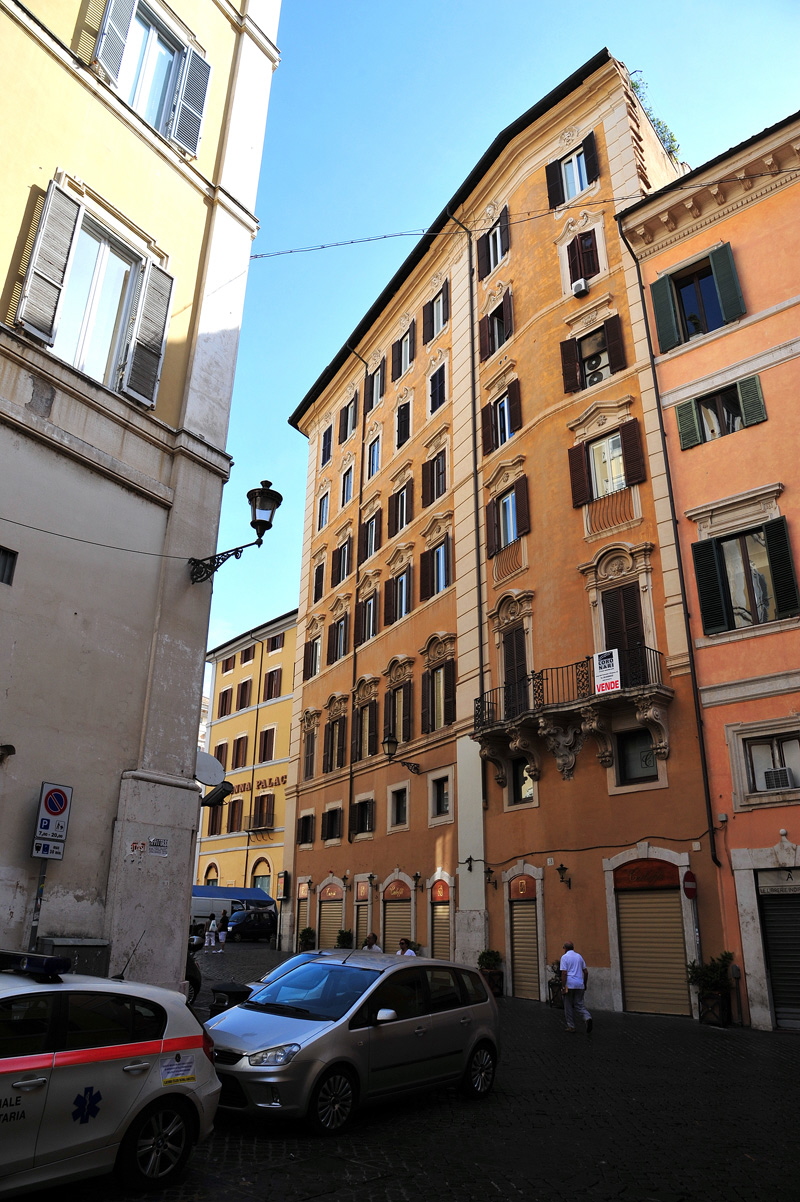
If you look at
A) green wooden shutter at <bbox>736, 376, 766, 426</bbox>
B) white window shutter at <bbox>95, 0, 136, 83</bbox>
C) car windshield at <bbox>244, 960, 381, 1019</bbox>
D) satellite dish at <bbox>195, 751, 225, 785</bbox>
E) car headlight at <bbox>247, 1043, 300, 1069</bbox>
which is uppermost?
white window shutter at <bbox>95, 0, 136, 83</bbox>

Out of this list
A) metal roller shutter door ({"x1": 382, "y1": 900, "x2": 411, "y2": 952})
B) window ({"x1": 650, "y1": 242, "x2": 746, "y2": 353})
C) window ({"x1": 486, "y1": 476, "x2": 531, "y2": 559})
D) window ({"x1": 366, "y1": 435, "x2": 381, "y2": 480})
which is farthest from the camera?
window ({"x1": 366, "y1": 435, "x2": 381, "y2": 480})

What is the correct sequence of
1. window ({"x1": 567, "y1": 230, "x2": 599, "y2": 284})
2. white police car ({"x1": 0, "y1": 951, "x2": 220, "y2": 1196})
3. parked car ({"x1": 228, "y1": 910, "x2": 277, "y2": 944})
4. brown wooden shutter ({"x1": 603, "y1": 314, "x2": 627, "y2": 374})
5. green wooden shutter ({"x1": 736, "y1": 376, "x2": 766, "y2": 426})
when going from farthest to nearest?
parked car ({"x1": 228, "y1": 910, "x2": 277, "y2": 944}), window ({"x1": 567, "y1": 230, "x2": 599, "y2": 284}), brown wooden shutter ({"x1": 603, "y1": 314, "x2": 627, "y2": 374}), green wooden shutter ({"x1": 736, "y1": 376, "x2": 766, "y2": 426}), white police car ({"x1": 0, "y1": 951, "x2": 220, "y2": 1196})

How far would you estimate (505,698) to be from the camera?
21375 mm

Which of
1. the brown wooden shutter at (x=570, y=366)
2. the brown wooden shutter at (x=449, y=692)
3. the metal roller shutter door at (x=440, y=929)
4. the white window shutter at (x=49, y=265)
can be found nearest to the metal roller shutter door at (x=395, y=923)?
the metal roller shutter door at (x=440, y=929)

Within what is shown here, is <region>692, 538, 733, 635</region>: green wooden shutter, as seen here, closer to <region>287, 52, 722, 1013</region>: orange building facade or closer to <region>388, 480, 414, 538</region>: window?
<region>287, 52, 722, 1013</region>: orange building facade

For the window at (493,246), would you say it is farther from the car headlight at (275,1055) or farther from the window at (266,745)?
the window at (266,745)

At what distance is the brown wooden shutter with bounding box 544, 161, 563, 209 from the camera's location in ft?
79.1

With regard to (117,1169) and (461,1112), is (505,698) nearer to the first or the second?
(461,1112)

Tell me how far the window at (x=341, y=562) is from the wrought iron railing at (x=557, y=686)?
42.0 feet

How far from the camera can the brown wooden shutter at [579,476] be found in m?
20.4

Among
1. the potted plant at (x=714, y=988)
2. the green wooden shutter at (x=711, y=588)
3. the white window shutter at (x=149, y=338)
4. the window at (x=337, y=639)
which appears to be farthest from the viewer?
the window at (x=337, y=639)

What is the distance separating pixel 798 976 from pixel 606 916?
3.87 m

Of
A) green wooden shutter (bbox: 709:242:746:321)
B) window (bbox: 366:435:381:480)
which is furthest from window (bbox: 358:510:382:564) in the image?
green wooden shutter (bbox: 709:242:746:321)

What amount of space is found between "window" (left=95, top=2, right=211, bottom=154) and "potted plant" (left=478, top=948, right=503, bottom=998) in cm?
1749
